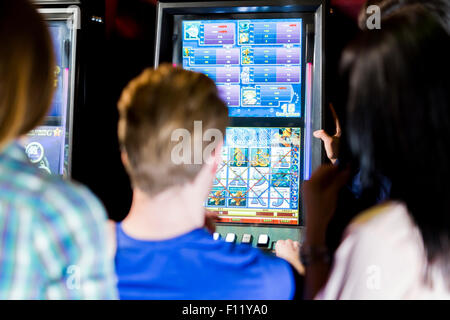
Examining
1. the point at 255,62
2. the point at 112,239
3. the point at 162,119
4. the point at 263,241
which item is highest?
the point at 255,62

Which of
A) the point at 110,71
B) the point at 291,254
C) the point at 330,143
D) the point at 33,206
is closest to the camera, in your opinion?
the point at 33,206

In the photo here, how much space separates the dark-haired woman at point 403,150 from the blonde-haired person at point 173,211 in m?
0.23

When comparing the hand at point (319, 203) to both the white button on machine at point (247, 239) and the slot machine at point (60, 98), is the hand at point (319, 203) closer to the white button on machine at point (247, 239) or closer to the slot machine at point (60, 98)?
the white button on machine at point (247, 239)

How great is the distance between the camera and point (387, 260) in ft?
3.27

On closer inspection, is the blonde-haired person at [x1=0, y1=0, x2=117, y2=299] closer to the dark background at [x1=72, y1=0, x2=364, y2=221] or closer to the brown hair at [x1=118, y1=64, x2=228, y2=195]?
the brown hair at [x1=118, y1=64, x2=228, y2=195]

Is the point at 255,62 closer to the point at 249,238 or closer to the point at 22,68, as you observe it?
the point at 249,238

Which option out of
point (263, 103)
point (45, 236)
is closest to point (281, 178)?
point (263, 103)

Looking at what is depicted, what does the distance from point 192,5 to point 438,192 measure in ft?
4.14

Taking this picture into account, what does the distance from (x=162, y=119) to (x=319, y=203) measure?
0.53m

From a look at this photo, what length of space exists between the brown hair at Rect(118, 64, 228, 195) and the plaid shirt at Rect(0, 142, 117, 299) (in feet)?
0.55

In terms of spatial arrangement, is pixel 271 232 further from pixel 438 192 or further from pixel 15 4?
pixel 15 4
